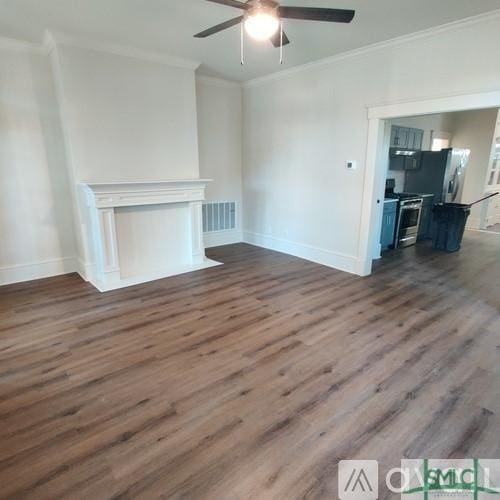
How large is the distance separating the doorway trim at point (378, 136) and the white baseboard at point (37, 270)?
4100mm

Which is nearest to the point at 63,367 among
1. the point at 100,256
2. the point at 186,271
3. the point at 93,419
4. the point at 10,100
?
the point at 93,419

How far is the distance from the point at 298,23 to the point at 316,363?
10.7 feet

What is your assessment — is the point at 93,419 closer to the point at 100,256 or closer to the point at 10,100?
the point at 100,256

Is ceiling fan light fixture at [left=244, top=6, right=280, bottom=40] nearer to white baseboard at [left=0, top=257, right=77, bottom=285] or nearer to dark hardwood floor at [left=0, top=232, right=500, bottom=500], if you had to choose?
dark hardwood floor at [left=0, top=232, right=500, bottom=500]

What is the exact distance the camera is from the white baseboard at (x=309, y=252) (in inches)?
179

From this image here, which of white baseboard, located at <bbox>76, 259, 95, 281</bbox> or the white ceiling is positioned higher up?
the white ceiling

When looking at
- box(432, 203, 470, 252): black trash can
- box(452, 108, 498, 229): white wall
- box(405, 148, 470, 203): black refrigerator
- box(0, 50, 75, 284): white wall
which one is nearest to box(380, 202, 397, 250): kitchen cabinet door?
box(432, 203, 470, 252): black trash can

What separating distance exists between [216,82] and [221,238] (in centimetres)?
272

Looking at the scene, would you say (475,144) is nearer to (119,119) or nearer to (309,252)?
(309,252)

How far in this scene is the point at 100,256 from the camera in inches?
158

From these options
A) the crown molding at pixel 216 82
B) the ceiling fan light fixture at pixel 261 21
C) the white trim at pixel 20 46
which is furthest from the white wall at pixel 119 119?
the ceiling fan light fixture at pixel 261 21

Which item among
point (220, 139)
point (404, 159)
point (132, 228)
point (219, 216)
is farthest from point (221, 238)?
point (404, 159)

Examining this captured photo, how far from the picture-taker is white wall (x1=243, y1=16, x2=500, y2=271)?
3.29m

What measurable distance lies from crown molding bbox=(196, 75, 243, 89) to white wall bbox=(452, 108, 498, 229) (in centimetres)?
551
